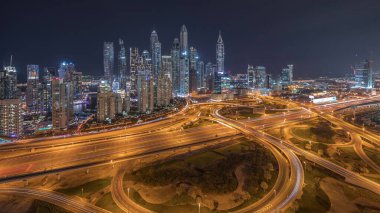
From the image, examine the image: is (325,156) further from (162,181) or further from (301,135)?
(162,181)

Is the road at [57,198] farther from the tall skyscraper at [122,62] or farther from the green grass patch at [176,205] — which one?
the tall skyscraper at [122,62]

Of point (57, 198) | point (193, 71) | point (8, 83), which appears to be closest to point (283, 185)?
point (57, 198)

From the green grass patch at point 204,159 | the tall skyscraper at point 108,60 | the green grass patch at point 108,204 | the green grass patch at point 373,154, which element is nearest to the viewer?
the green grass patch at point 108,204

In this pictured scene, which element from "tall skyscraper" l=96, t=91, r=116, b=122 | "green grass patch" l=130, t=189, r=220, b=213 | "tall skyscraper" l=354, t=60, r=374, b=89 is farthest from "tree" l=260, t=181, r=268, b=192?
"tall skyscraper" l=354, t=60, r=374, b=89

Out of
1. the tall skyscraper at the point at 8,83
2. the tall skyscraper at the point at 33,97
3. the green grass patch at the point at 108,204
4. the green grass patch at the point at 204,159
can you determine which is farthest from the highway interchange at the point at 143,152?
the tall skyscraper at the point at 33,97

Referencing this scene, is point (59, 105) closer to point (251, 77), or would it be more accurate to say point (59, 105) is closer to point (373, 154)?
point (373, 154)

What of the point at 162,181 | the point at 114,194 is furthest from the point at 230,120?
the point at 114,194
